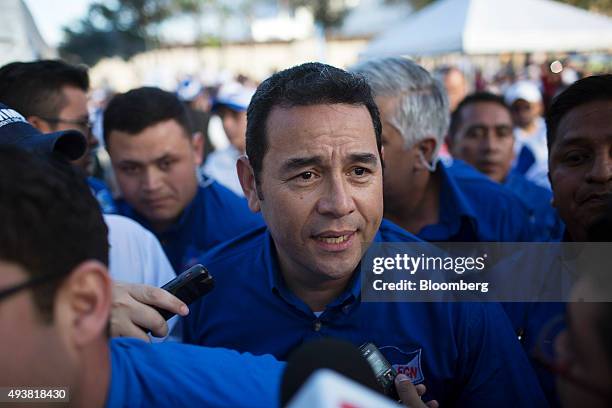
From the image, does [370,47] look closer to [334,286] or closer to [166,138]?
[166,138]

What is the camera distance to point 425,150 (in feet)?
11.6

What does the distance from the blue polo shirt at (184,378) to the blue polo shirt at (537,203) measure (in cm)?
231

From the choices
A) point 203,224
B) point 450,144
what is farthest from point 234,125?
point 203,224

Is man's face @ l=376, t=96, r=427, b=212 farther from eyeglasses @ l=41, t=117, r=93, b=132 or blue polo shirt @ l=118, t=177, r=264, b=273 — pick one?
eyeglasses @ l=41, t=117, r=93, b=132

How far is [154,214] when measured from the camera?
374cm

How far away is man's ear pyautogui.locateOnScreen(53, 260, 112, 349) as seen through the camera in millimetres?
1357

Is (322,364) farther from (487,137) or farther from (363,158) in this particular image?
(487,137)

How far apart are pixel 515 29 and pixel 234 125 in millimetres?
3752

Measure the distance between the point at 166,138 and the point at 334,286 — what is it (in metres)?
1.92

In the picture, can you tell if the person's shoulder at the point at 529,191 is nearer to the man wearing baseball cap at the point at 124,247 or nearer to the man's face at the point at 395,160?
the man's face at the point at 395,160

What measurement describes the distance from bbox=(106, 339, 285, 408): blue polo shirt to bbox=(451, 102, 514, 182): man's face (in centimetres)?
393

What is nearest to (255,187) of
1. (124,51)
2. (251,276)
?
(251,276)

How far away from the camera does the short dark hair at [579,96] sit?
241 cm

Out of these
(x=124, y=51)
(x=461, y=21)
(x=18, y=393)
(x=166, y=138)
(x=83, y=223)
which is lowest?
(x=18, y=393)
